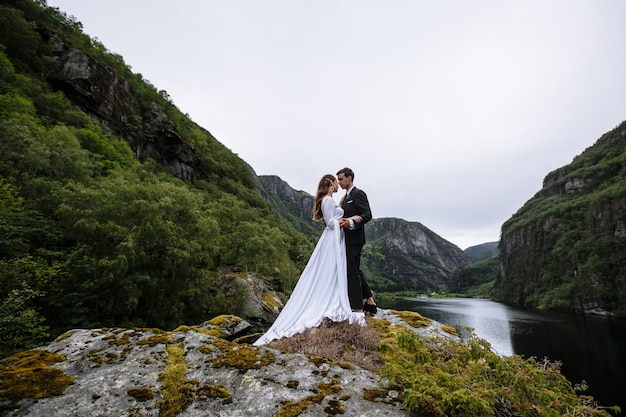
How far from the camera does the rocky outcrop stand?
2664 millimetres

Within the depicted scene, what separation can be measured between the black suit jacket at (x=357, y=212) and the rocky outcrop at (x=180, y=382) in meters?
2.78

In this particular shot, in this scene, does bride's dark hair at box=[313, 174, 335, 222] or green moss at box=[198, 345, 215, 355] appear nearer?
green moss at box=[198, 345, 215, 355]

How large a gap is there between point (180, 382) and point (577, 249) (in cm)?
17186

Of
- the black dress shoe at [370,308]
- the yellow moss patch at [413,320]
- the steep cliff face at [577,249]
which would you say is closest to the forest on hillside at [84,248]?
the black dress shoe at [370,308]

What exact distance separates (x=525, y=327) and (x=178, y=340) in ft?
247

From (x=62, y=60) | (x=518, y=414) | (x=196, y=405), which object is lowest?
(x=196, y=405)

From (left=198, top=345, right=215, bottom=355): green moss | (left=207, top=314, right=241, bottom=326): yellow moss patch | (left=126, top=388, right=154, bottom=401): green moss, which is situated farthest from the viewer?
(left=207, top=314, right=241, bottom=326): yellow moss patch

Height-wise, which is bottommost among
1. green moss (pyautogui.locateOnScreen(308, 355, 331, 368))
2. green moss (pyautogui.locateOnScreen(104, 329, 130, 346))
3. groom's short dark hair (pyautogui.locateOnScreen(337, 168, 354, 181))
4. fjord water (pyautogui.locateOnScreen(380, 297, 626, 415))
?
fjord water (pyautogui.locateOnScreen(380, 297, 626, 415))

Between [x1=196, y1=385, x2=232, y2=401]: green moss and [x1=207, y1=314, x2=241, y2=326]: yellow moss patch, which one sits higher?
[x1=207, y1=314, x2=241, y2=326]: yellow moss patch

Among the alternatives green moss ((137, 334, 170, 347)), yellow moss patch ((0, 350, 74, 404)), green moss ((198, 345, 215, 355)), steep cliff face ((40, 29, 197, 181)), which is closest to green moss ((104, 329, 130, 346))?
green moss ((137, 334, 170, 347))

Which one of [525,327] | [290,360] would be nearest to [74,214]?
[290,360]

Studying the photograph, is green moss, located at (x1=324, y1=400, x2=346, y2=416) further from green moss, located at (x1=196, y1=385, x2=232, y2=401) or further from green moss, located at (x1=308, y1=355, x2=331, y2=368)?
green moss, located at (x1=196, y1=385, x2=232, y2=401)

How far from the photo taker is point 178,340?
4164 mm

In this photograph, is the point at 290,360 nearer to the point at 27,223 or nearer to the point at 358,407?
the point at 358,407
